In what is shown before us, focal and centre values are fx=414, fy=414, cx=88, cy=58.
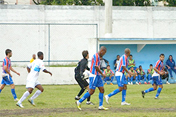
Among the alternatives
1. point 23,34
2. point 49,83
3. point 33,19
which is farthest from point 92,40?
point 33,19

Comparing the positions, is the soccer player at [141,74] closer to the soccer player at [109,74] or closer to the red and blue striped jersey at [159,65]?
the soccer player at [109,74]

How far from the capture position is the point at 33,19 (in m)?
34.5

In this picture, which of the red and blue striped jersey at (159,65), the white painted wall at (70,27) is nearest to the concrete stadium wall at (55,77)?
the white painted wall at (70,27)

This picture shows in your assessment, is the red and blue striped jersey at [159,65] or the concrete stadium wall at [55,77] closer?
the red and blue striped jersey at [159,65]

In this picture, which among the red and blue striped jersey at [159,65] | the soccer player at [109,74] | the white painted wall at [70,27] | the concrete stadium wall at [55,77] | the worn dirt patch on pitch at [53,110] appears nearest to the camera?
the worn dirt patch on pitch at [53,110]

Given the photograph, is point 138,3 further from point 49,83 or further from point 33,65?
point 33,65

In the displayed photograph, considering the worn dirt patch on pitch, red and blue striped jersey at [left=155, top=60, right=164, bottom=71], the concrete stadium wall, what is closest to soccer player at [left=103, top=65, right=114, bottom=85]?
the concrete stadium wall

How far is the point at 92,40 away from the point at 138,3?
69.9 ft

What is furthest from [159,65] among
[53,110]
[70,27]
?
[70,27]

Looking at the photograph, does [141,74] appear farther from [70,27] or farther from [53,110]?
[53,110]

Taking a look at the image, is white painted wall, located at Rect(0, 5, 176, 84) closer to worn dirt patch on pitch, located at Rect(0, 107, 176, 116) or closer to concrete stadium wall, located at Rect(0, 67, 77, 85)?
concrete stadium wall, located at Rect(0, 67, 77, 85)

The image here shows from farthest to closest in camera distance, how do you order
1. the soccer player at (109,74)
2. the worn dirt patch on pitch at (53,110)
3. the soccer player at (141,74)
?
1. the soccer player at (141,74)
2. the soccer player at (109,74)
3. the worn dirt patch on pitch at (53,110)

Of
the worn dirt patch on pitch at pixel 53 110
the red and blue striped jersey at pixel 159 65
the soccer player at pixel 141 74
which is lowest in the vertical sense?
the soccer player at pixel 141 74

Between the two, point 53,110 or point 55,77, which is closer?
point 53,110
